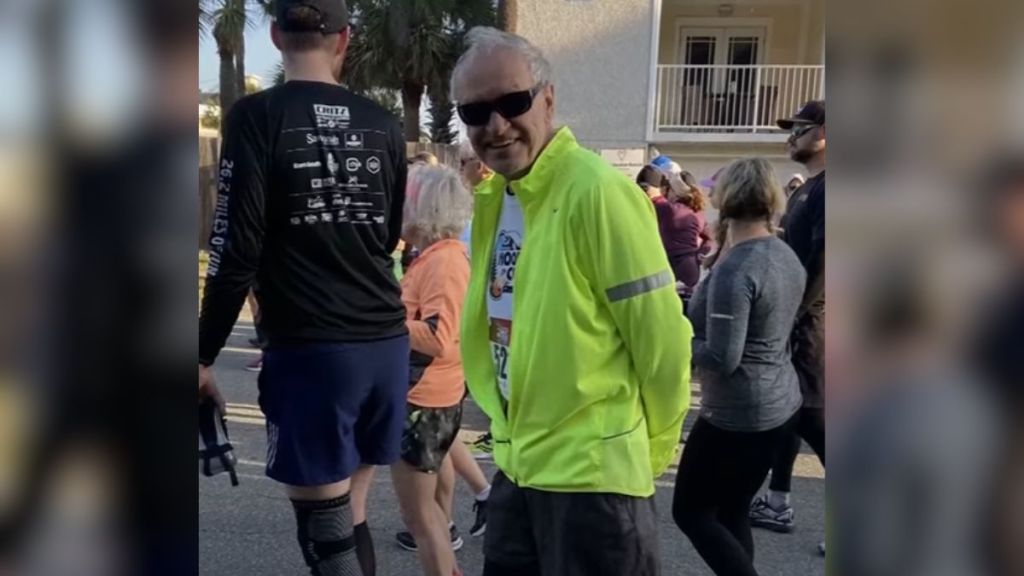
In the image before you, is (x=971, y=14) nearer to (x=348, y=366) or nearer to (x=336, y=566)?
(x=348, y=366)

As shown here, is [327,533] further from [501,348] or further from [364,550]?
[501,348]

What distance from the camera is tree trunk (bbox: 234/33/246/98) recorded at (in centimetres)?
1712

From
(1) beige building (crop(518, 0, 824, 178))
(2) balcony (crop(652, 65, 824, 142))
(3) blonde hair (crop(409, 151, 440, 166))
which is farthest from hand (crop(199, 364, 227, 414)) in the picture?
(2) balcony (crop(652, 65, 824, 142))

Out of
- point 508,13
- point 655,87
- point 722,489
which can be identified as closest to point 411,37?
point 655,87

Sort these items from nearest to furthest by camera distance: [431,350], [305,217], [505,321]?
[505,321] → [305,217] → [431,350]

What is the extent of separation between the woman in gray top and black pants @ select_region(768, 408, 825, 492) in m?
0.15

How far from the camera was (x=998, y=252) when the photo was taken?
0.64 metres

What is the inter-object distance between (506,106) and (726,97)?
14.9 metres

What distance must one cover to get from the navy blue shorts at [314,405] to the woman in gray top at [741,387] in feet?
3.70

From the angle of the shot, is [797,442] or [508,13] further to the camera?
[508,13]

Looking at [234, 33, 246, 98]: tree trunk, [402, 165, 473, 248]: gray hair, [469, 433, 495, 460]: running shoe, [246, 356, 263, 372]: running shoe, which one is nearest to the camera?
[402, 165, 473, 248]: gray hair

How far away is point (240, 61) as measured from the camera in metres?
18.2

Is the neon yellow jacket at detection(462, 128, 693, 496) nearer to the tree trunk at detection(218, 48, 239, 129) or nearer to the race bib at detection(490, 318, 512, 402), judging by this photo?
the race bib at detection(490, 318, 512, 402)

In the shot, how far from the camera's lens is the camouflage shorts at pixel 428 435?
2840 millimetres
